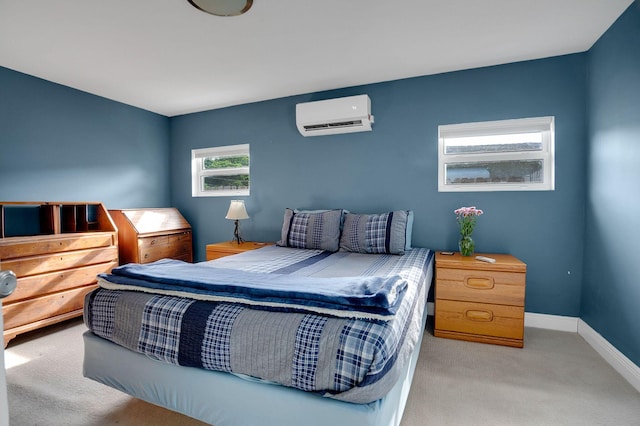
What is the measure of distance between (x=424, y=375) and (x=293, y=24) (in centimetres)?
250

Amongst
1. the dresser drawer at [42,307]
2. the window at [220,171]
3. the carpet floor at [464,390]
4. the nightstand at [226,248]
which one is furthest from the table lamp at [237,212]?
the carpet floor at [464,390]

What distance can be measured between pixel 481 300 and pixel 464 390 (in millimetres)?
778

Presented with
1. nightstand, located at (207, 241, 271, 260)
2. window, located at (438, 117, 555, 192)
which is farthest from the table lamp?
window, located at (438, 117, 555, 192)

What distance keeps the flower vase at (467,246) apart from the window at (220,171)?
8.34 feet

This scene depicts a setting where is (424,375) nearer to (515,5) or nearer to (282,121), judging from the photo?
(515,5)

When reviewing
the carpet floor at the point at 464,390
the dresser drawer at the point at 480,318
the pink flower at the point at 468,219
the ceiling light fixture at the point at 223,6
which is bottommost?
the carpet floor at the point at 464,390

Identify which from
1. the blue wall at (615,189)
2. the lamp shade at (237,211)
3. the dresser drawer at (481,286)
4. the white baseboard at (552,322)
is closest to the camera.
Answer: the blue wall at (615,189)

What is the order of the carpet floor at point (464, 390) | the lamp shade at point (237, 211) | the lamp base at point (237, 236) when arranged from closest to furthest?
the carpet floor at point (464, 390) → the lamp shade at point (237, 211) → the lamp base at point (237, 236)

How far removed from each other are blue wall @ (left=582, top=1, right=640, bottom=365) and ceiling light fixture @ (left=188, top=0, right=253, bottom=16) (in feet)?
7.82

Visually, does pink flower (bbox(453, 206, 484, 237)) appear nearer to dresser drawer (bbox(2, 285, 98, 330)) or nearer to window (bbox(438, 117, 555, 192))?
window (bbox(438, 117, 555, 192))

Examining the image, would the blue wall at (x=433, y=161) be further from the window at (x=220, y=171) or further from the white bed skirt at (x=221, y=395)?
the white bed skirt at (x=221, y=395)

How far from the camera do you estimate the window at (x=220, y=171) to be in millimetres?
3916

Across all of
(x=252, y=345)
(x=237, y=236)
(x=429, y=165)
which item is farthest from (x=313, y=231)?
(x=252, y=345)

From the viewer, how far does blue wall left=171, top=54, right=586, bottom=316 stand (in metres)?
2.57
